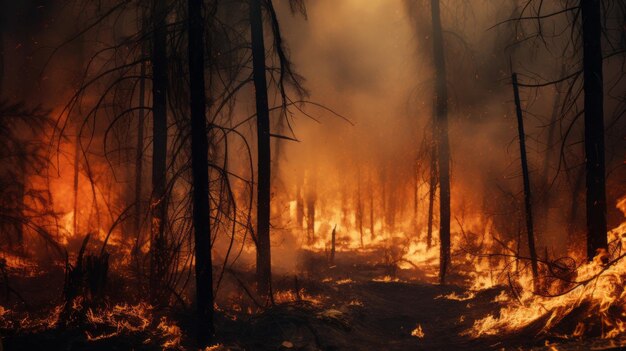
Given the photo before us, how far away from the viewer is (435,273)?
20.4 metres

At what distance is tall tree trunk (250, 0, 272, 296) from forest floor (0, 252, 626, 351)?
0.82 meters

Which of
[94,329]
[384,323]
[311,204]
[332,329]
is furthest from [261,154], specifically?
[311,204]

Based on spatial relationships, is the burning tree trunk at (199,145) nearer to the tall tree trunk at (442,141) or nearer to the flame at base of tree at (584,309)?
the flame at base of tree at (584,309)

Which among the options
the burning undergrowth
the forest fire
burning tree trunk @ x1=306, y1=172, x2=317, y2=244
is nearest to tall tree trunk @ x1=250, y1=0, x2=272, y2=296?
the forest fire

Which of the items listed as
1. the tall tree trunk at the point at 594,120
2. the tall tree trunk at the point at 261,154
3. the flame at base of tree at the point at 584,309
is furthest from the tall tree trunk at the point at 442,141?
the flame at base of tree at the point at 584,309

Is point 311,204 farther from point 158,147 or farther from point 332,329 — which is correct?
point 332,329

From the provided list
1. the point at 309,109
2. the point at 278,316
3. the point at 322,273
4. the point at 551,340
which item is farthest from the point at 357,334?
the point at 309,109

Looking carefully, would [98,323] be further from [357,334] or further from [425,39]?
[425,39]

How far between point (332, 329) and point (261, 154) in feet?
15.4

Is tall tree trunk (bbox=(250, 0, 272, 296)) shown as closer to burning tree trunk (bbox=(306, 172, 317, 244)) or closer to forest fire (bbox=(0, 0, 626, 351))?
forest fire (bbox=(0, 0, 626, 351))

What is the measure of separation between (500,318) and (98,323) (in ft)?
23.2

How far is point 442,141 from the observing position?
15.9m

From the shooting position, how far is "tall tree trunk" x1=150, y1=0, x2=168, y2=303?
7023mm

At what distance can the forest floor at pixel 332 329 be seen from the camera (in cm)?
Result: 717
